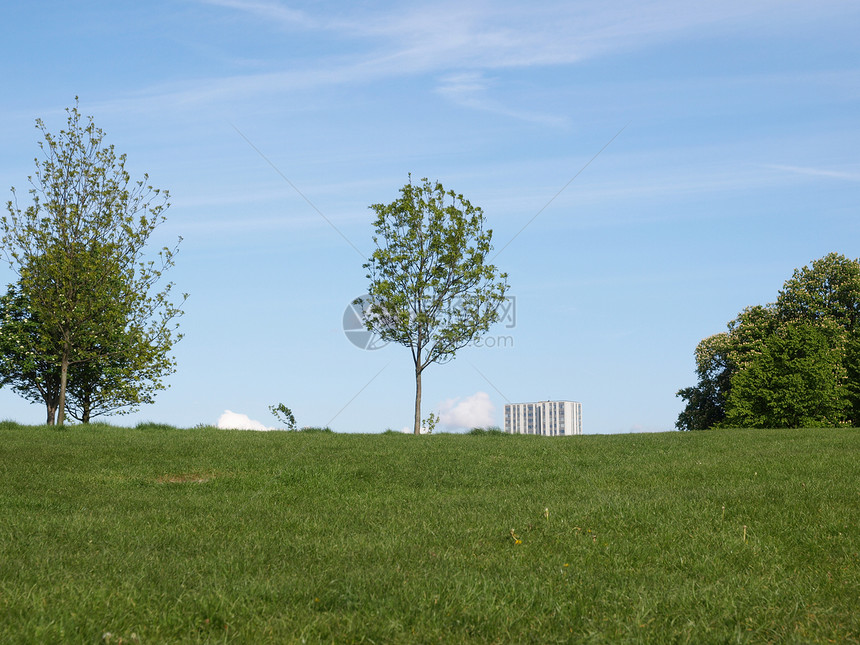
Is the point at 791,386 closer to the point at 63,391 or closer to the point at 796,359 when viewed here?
the point at 796,359

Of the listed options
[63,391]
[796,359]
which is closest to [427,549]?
[63,391]

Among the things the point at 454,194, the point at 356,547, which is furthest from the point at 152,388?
the point at 356,547

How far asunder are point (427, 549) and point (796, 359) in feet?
132

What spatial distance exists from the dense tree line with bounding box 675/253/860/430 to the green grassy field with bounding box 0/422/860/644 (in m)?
26.9

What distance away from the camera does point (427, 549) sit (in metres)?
8.76

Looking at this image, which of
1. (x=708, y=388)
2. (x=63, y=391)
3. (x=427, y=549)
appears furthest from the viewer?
(x=708, y=388)

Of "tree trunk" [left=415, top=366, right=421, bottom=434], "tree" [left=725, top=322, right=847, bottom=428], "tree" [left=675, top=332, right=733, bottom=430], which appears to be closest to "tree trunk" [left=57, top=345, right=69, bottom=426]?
"tree trunk" [left=415, top=366, right=421, bottom=434]

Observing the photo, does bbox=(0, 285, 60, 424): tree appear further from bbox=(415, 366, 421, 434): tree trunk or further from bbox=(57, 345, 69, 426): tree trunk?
bbox=(415, 366, 421, 434): tree trunk

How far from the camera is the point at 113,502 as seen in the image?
1320 cm

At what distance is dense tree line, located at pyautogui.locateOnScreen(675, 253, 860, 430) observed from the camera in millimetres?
42531

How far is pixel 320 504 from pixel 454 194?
25048 mm

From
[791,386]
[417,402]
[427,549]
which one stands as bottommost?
[427,549]

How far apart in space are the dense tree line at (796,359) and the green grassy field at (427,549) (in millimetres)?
26889

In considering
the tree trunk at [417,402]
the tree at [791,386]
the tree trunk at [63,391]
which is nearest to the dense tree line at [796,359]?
the tree at [791,386]
